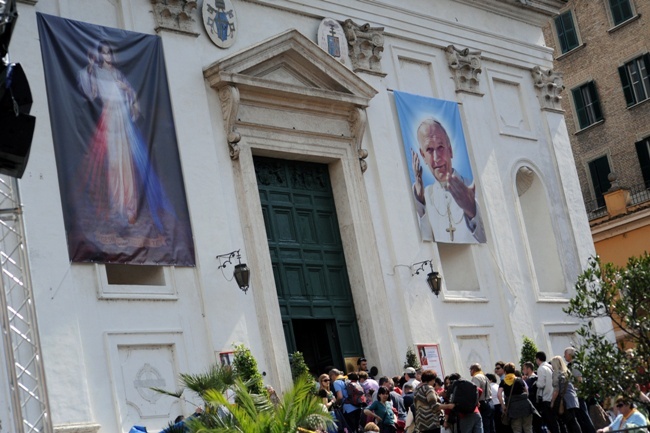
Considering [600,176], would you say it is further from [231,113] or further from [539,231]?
[231,113]

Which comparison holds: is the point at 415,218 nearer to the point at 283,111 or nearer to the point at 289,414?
the point at 283,111

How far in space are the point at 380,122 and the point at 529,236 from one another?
18.3 ft

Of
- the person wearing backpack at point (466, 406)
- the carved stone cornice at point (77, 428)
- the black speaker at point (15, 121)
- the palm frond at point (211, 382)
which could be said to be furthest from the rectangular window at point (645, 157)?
the black speaker at point (15, 121)

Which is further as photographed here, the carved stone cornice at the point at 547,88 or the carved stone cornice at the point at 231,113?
the carved stone cornice at the point at 547,88

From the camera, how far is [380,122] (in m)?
25.8

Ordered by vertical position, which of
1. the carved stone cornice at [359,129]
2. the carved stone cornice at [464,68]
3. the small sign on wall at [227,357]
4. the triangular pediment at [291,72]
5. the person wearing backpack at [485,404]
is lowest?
the person wearing backpack at [485,404]

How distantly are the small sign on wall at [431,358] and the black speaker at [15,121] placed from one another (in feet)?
42.0

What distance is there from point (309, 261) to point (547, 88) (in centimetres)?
968

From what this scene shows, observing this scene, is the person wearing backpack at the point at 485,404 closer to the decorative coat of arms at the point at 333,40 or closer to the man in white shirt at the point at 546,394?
the man in white shirt at the point at 546,394

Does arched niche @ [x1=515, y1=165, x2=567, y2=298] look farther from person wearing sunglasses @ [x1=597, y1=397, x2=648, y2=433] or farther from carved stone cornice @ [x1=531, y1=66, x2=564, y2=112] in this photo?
person wearing sunglasses @ [x1=597, y1=397, x2=648, y2=433]

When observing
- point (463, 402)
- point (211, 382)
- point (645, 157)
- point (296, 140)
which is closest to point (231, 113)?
point (296, 140)

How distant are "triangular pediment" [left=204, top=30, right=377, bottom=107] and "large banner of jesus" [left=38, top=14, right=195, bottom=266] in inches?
51.6

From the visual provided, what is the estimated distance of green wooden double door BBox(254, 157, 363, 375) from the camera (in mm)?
23188

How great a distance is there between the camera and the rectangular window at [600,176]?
40000 millimetres
